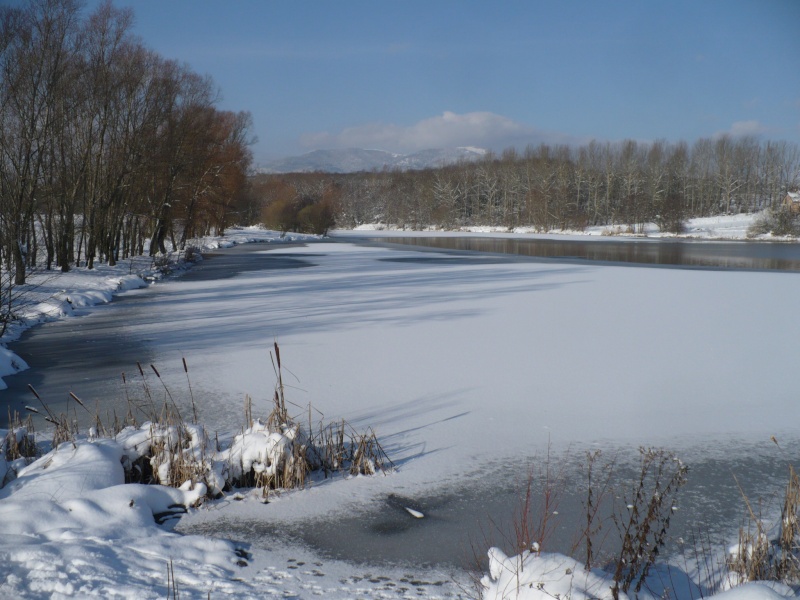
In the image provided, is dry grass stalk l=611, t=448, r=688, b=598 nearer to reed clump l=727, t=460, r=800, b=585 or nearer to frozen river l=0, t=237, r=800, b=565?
frozen river l=0, t=237, r=800, b=565

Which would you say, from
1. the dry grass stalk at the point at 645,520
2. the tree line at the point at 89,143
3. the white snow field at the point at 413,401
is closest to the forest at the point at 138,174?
the tree line at the point at 89,143

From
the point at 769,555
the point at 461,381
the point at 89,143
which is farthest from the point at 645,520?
the point at 89,143

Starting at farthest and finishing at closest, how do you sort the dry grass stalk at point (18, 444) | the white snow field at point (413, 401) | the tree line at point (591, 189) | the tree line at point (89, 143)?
the tree line at point (591, 189)
the tree line at point (89, 143)
the dry grass stalk at point (18, 444)
the white snow field at point (413, 401)

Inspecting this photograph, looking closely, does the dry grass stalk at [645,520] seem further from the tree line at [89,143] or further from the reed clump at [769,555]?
the tree line at [89,143]

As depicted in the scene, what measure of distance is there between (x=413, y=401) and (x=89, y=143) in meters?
16.2

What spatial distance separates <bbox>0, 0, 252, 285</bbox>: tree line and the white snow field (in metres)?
3.45

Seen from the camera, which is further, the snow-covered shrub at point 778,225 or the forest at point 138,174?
the snow-covered shrub at point 778,225

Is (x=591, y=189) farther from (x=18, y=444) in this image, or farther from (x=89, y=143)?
(x=18, y=444)

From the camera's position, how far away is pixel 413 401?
646 cm

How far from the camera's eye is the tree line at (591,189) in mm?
69750

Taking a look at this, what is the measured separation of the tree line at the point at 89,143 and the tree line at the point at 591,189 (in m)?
33.4

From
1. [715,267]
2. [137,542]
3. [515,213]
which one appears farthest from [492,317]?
[515,213]

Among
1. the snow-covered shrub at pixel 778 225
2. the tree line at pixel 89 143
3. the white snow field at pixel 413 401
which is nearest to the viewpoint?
the white snow field at pixel 413 401

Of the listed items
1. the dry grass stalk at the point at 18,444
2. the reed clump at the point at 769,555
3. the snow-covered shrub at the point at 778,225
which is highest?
the snow-covered shrub at the point at 778,225
